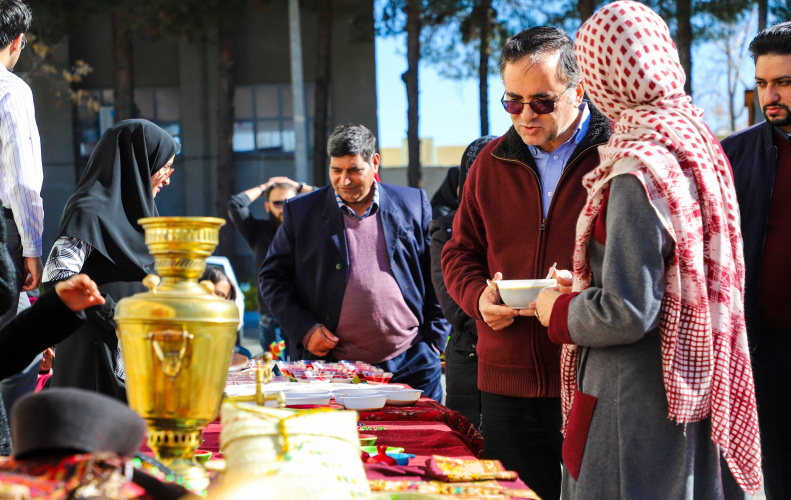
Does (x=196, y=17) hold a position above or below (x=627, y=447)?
above

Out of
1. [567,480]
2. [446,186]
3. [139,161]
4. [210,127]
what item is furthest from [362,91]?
[567,480]

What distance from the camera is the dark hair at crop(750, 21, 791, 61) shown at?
292 cm

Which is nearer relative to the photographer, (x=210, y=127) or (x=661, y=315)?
(x=661, y=315)

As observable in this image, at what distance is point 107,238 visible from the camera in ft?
9.47

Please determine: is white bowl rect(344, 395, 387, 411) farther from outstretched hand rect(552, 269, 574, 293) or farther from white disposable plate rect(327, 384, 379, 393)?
outstretched hand rect(552, 269, 574, 293)

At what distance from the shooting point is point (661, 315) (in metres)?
1.91

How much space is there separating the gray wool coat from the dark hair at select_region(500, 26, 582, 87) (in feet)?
2.48

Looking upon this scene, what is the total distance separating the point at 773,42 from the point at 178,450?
2.58 m

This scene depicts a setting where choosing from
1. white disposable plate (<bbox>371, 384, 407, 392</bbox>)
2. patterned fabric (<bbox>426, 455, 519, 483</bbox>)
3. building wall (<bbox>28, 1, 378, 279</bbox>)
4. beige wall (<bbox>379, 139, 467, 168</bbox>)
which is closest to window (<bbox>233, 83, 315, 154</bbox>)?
building wall (<bbox>28, 1, 378, 279</bbox>)

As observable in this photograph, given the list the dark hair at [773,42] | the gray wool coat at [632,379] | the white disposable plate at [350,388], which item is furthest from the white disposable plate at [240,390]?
the dark hair at [773,42]

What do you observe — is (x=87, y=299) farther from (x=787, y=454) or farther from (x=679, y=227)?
(x=787, y=454)

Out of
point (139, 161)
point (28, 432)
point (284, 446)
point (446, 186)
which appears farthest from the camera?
point (446, 186)

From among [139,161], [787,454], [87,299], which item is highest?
[139,161]

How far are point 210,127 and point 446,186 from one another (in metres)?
13.9
